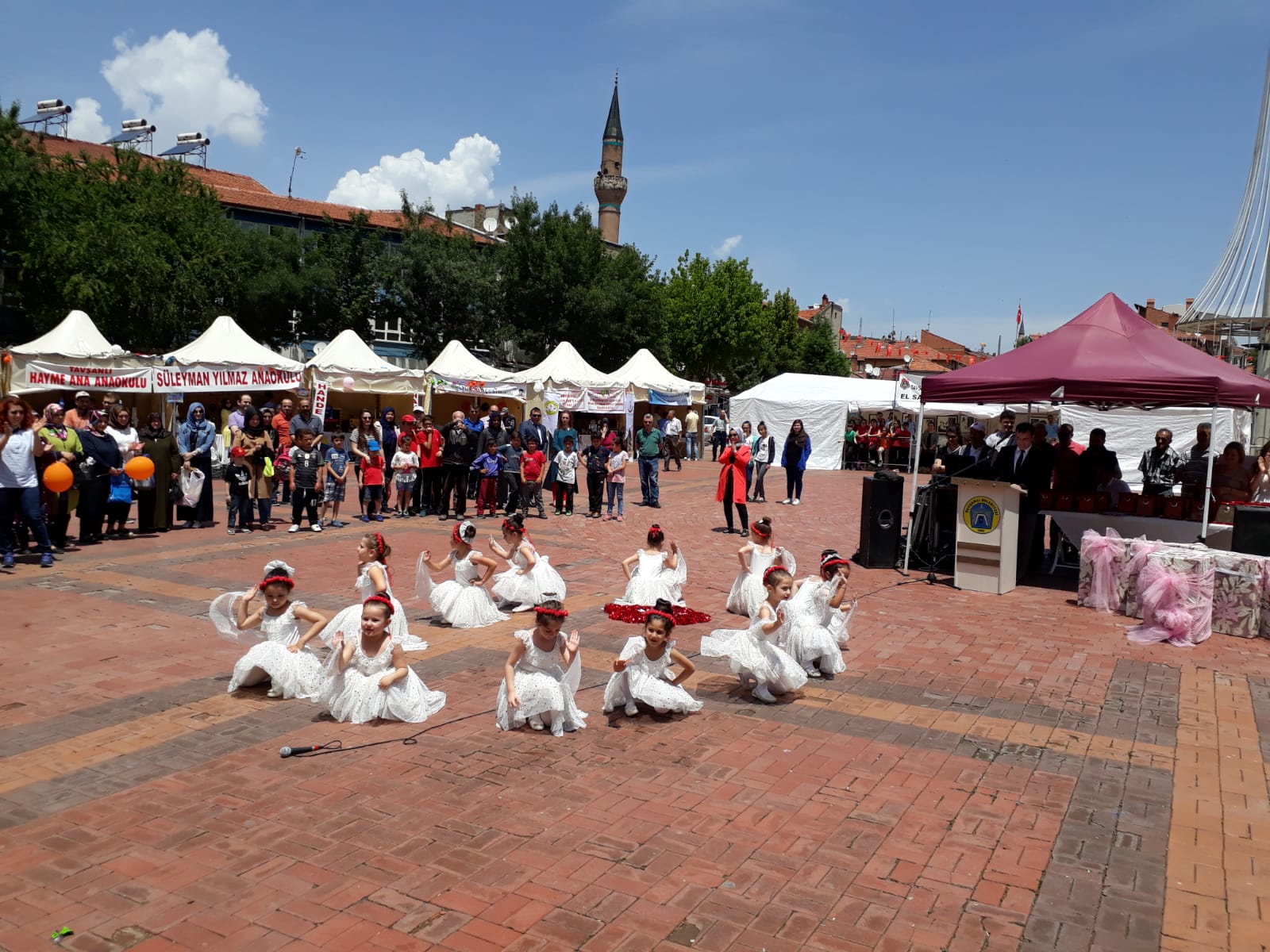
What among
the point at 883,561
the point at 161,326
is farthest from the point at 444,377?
the point at 161,326

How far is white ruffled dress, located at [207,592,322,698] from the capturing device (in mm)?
6508

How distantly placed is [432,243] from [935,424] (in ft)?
83.3

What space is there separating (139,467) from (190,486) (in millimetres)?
1176

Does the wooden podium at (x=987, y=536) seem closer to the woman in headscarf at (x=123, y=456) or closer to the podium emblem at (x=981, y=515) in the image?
the podium emblem at (x=981, y=515)

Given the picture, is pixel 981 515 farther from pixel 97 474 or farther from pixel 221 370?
pixel 221 370

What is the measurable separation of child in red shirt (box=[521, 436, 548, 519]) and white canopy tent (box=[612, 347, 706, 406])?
48.9 feet

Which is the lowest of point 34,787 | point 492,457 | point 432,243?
point 34,787

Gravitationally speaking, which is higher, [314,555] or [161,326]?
[161,326]

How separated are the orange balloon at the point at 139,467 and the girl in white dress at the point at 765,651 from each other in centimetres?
954

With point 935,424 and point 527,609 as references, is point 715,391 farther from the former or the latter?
point 527,609

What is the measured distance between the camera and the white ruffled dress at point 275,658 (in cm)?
651

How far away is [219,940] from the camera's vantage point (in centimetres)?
357

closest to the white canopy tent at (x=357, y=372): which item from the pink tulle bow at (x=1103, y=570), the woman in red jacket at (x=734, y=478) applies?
the woman in red jacket at (x=734, y=478)

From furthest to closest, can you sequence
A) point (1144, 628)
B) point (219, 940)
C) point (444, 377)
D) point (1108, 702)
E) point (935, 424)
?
point (935, 424), point (444, 377), point (1144, 628), point (1108, 702), point (219, 940)
